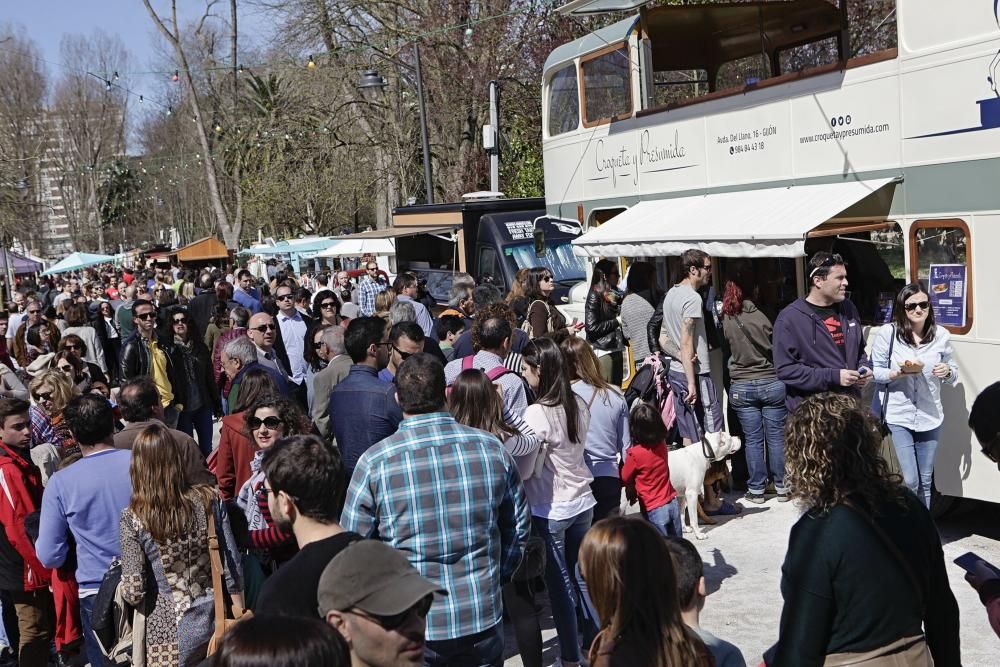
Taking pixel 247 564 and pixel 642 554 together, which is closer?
pixel 642 554

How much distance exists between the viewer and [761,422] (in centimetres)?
848

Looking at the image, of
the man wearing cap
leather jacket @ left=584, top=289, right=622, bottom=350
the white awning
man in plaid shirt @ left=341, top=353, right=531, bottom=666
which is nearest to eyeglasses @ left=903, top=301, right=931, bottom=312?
the white awning

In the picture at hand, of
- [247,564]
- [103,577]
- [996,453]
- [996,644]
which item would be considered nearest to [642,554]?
[996,453]

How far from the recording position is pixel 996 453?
3133mm

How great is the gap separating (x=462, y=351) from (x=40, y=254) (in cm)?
6774

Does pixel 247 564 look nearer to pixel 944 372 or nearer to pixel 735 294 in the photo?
pixel 944 372

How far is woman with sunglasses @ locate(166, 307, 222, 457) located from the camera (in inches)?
372

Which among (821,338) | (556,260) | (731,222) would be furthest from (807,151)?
(556,260)

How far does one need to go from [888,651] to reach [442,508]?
1582mm

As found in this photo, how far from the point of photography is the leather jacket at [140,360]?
9086mm

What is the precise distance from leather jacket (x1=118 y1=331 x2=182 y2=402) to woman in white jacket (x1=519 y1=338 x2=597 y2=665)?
5004 mm

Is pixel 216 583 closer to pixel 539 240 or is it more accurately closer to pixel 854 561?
pixel 854 561

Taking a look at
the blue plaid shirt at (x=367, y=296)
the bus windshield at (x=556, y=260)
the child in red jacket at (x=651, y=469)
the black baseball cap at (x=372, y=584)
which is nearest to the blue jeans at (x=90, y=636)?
the black baseball cap at (x=372, y=584)

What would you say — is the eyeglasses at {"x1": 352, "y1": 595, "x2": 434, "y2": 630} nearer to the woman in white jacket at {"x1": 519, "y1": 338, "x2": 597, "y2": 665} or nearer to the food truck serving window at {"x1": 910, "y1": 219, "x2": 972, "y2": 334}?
the woman in white jacket at {"x1": 519, "y1": 338, "x2": 597, "y2": 665}
